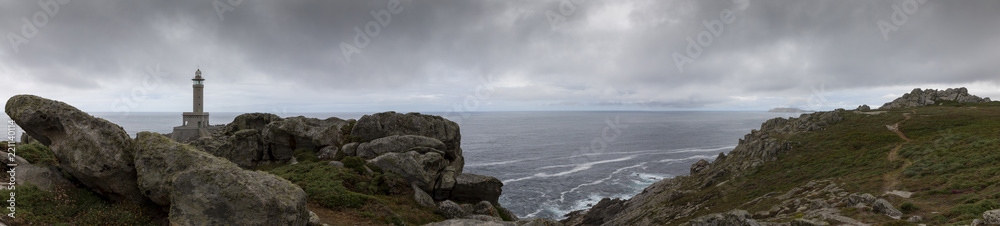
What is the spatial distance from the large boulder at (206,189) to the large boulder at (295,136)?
24262 millimetres

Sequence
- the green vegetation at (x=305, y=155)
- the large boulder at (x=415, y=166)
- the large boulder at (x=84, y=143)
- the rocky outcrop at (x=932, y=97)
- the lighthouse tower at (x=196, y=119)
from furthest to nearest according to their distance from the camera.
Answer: the lighthouse tower at (x=196, y=119) → the rocky outcrop at (x=932, y=97) → the green vegetation at (x=305, y=155) → the large boulder at (x=415, y=166) → the large boulder at (x=84, y=143)

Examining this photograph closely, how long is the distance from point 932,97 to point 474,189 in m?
114

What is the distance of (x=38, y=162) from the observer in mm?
16766

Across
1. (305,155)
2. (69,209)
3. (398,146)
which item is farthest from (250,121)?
(69,209)

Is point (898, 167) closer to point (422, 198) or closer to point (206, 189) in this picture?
point (422, 198)

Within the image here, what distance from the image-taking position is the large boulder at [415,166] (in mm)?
30922

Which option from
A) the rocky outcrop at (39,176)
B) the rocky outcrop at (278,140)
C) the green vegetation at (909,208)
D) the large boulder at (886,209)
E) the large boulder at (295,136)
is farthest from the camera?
the large boulder at (295,136)

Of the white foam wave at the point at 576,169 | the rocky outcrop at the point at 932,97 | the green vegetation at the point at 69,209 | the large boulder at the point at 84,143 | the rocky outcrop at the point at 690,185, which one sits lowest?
the white foam wave at the point at 576,169

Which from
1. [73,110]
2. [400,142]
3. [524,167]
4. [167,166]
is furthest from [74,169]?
[524,167]

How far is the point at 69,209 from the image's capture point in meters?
13.7

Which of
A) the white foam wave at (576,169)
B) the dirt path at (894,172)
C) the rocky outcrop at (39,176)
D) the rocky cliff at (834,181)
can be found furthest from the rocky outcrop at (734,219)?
the white foam wave at (576,169)

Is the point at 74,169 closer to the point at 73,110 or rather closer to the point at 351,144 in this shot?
the point at 73,110

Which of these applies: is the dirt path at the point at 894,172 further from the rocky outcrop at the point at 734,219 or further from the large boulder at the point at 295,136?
the large boulder at the point at 295,136

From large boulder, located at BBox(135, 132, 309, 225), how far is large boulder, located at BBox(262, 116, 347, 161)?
24.3m
